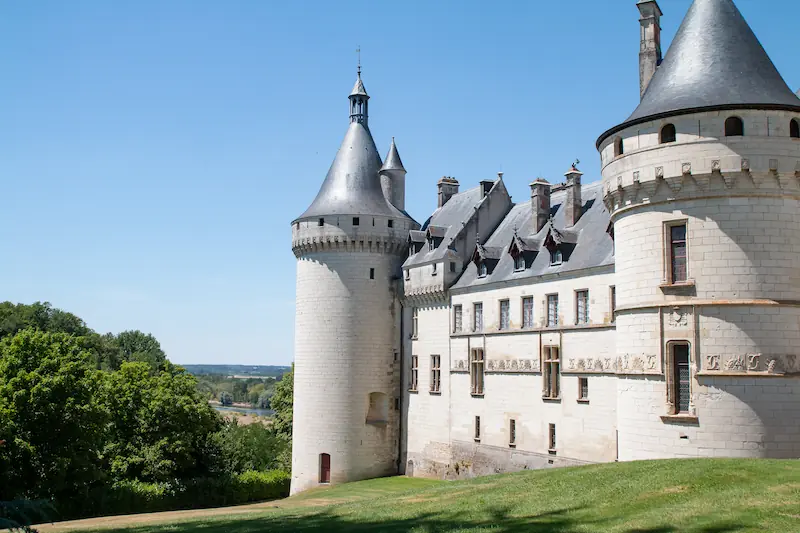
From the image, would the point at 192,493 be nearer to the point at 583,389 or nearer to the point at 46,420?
the point at 46,420

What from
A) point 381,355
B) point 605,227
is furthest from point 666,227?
point 381,355

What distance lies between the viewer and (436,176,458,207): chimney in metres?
49.2

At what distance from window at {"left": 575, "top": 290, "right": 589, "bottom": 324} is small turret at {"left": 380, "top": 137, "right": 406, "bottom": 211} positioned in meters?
15.9

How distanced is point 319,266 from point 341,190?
14.8ft

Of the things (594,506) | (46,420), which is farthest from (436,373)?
(594,506)

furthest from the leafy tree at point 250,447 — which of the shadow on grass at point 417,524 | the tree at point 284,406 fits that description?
the shadow on grass at point 417,524

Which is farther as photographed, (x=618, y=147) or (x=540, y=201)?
(x=540, y=201)

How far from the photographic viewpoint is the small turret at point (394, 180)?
46625 millimetres

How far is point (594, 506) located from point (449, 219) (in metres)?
30.3

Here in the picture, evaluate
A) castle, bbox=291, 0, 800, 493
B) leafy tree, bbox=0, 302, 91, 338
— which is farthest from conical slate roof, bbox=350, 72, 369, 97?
leafy tree, bbox=0, 302, 91, 338

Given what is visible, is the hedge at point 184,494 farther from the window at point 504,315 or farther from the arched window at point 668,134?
the arched window at point 668,134

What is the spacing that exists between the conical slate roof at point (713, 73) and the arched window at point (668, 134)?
0.45 metres

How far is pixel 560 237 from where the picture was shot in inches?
1367

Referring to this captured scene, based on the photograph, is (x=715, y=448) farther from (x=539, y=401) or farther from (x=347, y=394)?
(x=347, y=394)
